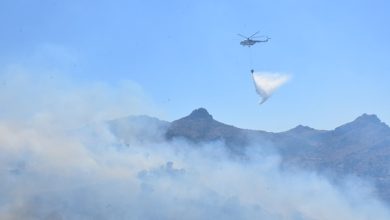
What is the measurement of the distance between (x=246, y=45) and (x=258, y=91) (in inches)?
782

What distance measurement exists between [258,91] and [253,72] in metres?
4.16

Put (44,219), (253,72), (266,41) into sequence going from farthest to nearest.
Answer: (44,219), (266,41), (253,72)

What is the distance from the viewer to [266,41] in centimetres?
12950

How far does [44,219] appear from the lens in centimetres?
19988

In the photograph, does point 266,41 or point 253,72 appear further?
point 266,41

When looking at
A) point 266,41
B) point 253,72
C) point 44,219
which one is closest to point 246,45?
point 266,41

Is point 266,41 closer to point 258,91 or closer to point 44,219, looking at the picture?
point 258,91

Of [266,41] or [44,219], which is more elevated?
[266,41]

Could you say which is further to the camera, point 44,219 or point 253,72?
point 44,219

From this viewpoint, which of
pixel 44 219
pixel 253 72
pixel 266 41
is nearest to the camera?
pixel 253 72

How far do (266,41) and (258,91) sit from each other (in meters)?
19.2

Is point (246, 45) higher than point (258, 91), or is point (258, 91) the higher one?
point (246, 45)

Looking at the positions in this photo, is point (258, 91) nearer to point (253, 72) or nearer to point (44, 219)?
point (253, 72)

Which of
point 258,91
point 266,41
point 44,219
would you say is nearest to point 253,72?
point 258,91
